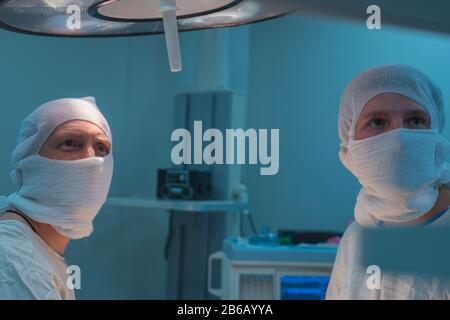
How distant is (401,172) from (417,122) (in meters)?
0.09

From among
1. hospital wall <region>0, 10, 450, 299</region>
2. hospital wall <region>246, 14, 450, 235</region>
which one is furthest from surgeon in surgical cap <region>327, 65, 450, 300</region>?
hospital wall <region>246, 14, 450, 235</region>

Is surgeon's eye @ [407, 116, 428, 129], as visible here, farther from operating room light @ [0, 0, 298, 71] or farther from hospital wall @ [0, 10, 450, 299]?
hospital wall @ [0, 10, 450, 299]

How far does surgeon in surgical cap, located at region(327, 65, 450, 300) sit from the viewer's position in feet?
2.76

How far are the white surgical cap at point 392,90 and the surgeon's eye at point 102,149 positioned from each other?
1.41 feet

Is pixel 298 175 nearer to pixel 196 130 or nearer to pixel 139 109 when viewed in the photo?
pixel 139 109

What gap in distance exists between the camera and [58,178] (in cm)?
99

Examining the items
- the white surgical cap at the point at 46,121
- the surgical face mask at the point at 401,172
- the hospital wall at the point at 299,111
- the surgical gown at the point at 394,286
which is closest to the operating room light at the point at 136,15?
the white surgical cap at the point at 46,121

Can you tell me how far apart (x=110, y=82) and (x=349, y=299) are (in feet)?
4.92

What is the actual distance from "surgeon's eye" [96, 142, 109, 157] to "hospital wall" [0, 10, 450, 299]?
724 mm

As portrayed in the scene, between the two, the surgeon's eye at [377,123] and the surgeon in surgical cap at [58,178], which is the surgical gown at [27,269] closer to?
the surgeon in surgical cap at [58,178]

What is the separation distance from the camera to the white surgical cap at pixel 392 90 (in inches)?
33.9

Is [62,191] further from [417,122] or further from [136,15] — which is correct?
[417,122]

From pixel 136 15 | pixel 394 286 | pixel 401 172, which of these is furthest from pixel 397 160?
pixel 136 15

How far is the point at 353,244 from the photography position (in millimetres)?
921
